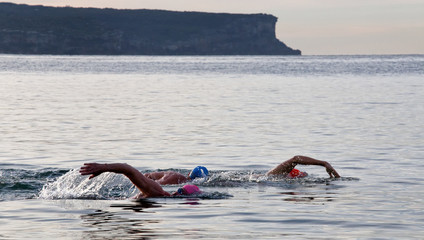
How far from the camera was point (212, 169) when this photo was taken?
19703mm

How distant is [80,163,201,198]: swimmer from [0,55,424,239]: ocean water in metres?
0.29

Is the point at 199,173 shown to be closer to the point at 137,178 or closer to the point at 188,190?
the point at 188,190

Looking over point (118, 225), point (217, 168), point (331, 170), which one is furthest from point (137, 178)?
point (217, 168)

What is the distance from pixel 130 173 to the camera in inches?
535

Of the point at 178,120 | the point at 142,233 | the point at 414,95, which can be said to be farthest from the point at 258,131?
the point at 414,95

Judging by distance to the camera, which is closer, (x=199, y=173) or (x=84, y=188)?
(x=84, y=188)

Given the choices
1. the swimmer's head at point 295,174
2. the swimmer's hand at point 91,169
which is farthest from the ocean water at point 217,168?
the swimmer's hand at point 91,169

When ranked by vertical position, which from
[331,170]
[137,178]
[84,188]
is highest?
[137,178]

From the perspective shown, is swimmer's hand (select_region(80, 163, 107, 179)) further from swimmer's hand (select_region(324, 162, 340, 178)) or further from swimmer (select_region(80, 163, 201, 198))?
swimmer's hand (select_region(324, 162, 340, 178))

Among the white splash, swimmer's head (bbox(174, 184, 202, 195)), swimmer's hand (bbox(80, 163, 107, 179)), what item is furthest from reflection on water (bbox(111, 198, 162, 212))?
swimmer's hand (bbox(80, 163, 107, 179))

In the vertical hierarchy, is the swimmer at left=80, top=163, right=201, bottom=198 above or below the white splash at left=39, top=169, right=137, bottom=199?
above

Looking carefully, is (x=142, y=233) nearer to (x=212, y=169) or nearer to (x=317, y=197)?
(x=317, y=197)

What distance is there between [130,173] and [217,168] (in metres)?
6.45

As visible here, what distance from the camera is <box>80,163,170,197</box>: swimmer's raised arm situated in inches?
484
